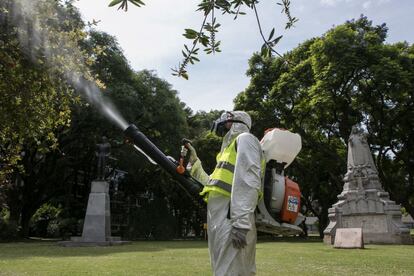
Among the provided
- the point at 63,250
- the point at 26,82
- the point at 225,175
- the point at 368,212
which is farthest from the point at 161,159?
the point at 368,212

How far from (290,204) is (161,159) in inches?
61.7

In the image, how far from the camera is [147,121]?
28.6m

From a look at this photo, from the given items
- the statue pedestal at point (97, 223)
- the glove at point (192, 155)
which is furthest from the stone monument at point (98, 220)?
the glove at point (192, 155)

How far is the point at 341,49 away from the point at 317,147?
7.16m

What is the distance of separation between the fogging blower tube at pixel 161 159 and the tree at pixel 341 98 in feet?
64.1

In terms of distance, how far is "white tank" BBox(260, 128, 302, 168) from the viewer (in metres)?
4.54

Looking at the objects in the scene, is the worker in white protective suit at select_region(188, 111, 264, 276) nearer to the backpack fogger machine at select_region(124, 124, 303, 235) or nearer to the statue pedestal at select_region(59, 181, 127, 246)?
the backpack fogger machine at select_region(124, 124, 303, 235)

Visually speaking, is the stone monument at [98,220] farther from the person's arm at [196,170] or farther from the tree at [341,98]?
the person's arm at [196,170]

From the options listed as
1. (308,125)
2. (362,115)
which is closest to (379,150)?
(362,115)

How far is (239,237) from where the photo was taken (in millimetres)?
3945

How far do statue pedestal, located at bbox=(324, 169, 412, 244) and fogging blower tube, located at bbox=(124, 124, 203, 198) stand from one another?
61.6ft

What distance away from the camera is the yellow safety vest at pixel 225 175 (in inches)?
171

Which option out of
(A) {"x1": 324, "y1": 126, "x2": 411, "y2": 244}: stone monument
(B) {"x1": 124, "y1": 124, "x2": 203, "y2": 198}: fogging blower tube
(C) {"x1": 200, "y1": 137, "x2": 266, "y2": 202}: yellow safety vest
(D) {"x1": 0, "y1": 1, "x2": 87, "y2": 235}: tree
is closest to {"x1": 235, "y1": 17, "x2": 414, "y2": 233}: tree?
(A) {"x1": 324, "y1": 126, "x2": 411, "y2": 244}: stone monument

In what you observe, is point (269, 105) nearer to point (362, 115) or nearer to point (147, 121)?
point (362, 115)
